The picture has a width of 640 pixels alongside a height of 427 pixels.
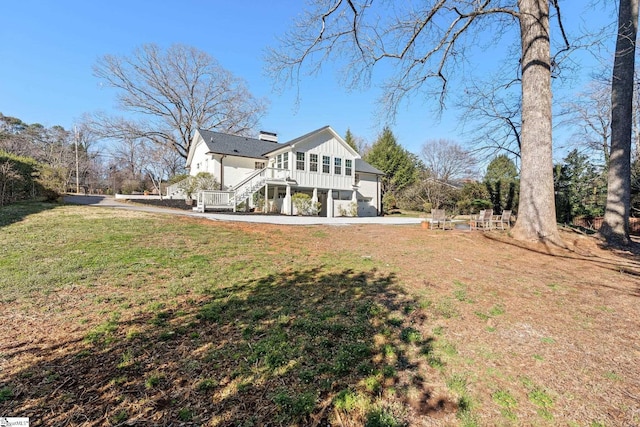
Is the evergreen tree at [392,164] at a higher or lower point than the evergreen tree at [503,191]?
higher

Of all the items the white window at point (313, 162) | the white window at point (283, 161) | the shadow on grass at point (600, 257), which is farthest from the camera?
the white window at point (313, 162)

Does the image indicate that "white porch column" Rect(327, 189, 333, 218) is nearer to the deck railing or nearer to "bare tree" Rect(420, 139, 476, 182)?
the deck railing

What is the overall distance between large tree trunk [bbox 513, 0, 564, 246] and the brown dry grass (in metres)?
3.14

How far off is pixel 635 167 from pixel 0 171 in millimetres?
33645

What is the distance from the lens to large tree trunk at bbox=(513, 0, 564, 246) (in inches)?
309

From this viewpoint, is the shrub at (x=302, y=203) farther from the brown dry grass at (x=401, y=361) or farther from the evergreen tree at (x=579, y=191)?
the evergreen tree at (x=579, y=191)

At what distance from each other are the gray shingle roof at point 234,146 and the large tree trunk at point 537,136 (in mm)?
16630

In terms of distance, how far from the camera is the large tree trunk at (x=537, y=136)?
786cm

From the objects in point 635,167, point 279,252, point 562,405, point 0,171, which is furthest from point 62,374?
point 635,167

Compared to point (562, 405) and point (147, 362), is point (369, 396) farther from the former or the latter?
point (147, 362)

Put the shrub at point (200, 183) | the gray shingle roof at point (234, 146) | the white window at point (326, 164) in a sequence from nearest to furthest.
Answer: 1. the shrub at point (200, 183)
2. the gray shingle roof at point (234, 146)
3. the white window at point (326, 164)

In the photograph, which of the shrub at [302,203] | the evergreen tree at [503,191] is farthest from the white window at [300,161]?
the evergreen tree at [503,191]

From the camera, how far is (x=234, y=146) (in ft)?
72.4

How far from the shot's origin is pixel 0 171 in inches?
453
